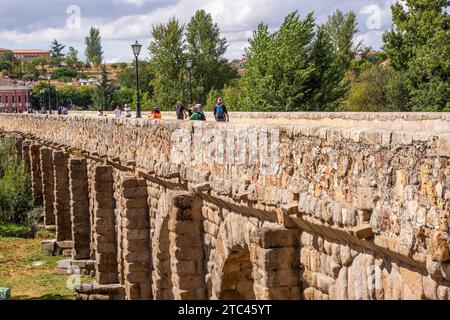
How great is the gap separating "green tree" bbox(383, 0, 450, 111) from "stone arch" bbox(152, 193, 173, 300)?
20.3 metres

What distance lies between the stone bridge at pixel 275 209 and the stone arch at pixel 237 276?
0.06ft

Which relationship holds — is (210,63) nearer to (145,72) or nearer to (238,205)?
(145,72)

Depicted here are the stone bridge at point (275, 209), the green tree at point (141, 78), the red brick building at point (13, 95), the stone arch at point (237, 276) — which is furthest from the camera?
the red brick building at point (13, 95)

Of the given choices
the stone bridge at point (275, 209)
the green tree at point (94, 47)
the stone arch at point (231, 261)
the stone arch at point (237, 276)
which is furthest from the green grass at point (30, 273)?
the green tree at point (94, 47)

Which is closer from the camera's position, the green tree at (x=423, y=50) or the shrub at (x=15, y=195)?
the shrub at (x=15, y=195)

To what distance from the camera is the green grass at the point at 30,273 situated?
18625 millimetres

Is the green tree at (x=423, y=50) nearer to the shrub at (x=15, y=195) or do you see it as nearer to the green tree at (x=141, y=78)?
the shrub at (x=15, y=195)

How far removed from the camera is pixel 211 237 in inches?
413

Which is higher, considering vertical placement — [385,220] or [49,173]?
[385,220]

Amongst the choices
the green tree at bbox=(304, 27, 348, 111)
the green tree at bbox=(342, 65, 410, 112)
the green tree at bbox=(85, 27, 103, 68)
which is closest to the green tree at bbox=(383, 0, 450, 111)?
the green tree at bbox=(342, 65, 410, 112)

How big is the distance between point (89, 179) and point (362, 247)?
49.1 feet

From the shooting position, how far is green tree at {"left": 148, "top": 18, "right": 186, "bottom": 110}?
6031cm
